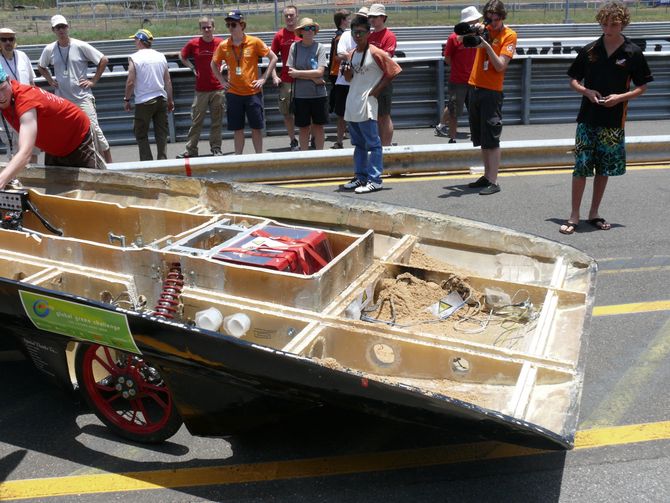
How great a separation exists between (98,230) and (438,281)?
2.74 m

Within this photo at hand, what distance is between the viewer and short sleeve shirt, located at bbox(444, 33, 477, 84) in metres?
10.9

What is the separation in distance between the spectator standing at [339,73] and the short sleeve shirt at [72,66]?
302 cm

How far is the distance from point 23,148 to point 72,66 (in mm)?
4559

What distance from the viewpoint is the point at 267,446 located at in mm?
4062

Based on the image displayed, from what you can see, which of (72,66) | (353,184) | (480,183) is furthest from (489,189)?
(72,66)

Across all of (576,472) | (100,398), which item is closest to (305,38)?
(100,398)

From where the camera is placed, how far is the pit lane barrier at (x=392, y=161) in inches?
356

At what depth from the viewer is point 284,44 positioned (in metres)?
10.9

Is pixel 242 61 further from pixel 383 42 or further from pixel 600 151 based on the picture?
pixel 600 151

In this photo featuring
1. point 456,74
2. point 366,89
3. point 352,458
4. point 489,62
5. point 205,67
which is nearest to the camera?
point 352,458

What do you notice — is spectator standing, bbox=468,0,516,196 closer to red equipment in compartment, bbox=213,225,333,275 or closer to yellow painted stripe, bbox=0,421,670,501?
red equipment in compartment, bbox=213,225,333,275

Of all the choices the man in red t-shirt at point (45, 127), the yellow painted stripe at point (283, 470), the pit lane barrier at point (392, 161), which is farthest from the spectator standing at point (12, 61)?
the yellow painted stripe at point (283, 470)

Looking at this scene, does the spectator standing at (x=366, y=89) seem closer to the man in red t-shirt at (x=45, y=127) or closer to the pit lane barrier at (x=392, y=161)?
the pit lane barrier at (x=392, y=161)

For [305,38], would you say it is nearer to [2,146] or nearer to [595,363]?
[2,146]
